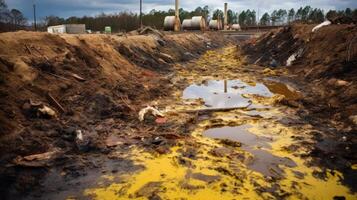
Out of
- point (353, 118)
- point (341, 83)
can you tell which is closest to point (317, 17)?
point (341, 83)

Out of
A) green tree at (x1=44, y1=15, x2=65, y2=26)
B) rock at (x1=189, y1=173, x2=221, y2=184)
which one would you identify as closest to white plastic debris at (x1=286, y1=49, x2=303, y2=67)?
rock at (x1=189, y1=173, x2=221, y2=184)

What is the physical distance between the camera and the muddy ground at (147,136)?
13.4ft

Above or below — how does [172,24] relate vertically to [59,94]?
above

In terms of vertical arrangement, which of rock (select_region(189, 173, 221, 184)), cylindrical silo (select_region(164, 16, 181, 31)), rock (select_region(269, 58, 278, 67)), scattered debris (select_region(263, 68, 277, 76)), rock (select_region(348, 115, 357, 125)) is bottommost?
rock (select_region(189, 173, 221, 184))

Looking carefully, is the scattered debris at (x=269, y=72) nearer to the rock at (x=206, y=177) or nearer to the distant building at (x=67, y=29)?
the rock at (x=206, y=177)

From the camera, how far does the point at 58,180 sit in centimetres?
423

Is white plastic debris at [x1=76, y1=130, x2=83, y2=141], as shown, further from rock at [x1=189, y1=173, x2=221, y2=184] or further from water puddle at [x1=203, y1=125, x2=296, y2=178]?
water puddle at [x1=203, y1=125, x2=296, y2=178]

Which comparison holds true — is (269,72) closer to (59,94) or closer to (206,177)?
(59,94)

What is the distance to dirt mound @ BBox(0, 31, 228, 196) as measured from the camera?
4.99m

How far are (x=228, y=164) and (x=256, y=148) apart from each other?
890mm

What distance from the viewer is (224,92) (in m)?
9.74

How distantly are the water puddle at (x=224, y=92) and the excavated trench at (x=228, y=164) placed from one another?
39 centimetres

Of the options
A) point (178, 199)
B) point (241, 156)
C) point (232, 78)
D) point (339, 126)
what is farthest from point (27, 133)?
point (232, 78)

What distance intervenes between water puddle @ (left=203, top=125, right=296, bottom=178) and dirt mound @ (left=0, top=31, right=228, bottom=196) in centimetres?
185
